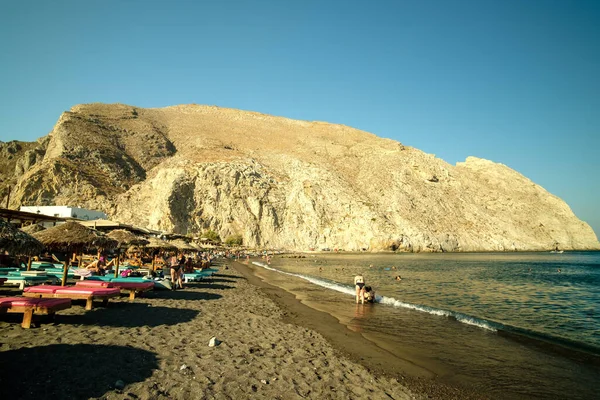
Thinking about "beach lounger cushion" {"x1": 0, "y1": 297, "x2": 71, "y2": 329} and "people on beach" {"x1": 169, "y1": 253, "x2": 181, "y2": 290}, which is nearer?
"beach lounger cushion" {"x1": 0, "y1": 297, "x2": 71, "y2": 329}

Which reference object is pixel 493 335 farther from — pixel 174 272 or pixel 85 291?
pixel 174 272

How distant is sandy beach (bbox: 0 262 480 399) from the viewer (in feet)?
15.4

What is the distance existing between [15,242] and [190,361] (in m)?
5.32

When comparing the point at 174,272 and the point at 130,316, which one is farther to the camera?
the point at 174,272

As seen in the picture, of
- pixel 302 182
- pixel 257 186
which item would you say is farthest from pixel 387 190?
pixel 257 186

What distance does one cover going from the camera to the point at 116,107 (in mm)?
104938

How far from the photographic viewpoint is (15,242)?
7805 mm

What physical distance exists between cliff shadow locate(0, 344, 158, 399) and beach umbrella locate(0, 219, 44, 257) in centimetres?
304

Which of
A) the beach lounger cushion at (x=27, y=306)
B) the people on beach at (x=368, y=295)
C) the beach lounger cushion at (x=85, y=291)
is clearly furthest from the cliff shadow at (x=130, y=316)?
the people on beach at (x=368, y=295)

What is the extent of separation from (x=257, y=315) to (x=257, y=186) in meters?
65.0

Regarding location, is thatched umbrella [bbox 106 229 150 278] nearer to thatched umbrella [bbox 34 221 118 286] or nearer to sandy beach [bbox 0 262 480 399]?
thatched umbrella [bbox 34 221 118 286]

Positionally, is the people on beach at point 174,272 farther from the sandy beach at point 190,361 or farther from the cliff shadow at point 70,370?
the cliff shadow at point 70,370

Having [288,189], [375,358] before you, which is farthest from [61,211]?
[375,358]

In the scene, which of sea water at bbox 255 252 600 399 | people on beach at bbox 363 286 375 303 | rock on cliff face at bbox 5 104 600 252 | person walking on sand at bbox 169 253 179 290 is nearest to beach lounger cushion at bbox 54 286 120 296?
person walking on sand at bbox 169 253 179 290
